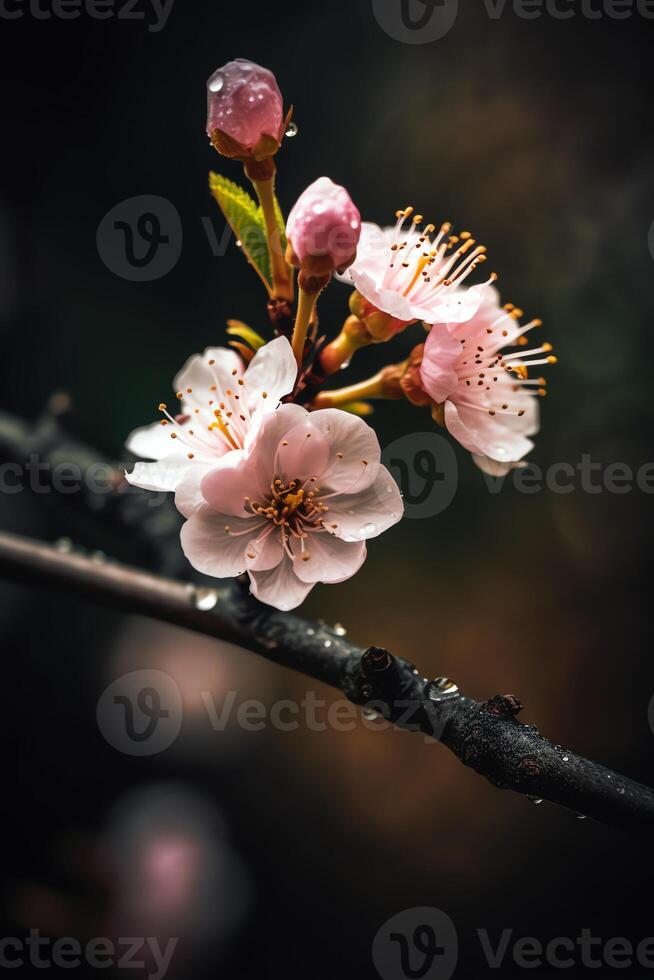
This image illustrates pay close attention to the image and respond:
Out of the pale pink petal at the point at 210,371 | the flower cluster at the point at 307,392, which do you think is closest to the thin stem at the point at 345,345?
the flower cluster at the point at 307,392

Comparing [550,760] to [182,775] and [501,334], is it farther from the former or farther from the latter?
[182,775]

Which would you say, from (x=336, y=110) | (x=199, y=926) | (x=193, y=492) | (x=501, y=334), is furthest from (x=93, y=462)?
(x=336, y=110)

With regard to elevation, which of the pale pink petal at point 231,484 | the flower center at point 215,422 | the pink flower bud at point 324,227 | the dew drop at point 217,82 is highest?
the dew drop at point 217,82

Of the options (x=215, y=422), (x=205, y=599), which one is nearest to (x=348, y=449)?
(x=215, y=422)

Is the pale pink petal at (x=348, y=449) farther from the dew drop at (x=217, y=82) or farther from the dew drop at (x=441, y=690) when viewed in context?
the dew drop at (x=217, y=82)

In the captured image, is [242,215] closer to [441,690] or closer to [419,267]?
[419,267]
